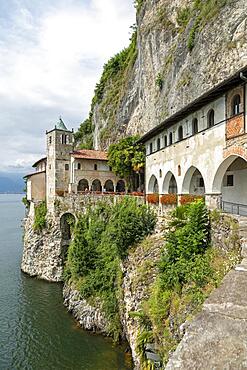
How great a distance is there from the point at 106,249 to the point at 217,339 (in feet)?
76.7

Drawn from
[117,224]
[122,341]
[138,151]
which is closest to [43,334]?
[122,341]

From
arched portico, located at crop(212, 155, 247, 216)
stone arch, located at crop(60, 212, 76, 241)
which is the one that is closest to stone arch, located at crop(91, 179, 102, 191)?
stone arch, located at crop(60, 212, 76, 241)

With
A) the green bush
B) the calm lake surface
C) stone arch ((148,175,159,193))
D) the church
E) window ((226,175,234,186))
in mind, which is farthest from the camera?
the church

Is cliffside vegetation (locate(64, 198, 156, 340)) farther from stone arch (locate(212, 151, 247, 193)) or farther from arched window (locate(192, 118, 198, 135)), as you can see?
arched window (locate(192, 118, 198, 135))

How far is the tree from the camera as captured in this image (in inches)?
1532

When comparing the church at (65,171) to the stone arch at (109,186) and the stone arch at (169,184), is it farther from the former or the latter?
the stone arch at (169,184)

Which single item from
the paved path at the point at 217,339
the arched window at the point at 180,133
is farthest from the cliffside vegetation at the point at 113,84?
the paved path at the point at 217,339

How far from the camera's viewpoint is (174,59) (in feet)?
113

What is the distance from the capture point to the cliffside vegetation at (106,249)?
21328 mm

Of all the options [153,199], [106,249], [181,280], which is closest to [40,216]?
[106,249]

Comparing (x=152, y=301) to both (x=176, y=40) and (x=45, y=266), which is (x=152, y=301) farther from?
(x=176, y=40)

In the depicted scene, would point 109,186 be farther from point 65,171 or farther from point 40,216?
point 40,216

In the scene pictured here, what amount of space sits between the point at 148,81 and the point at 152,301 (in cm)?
3483

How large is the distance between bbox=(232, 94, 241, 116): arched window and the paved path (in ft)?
43.8
